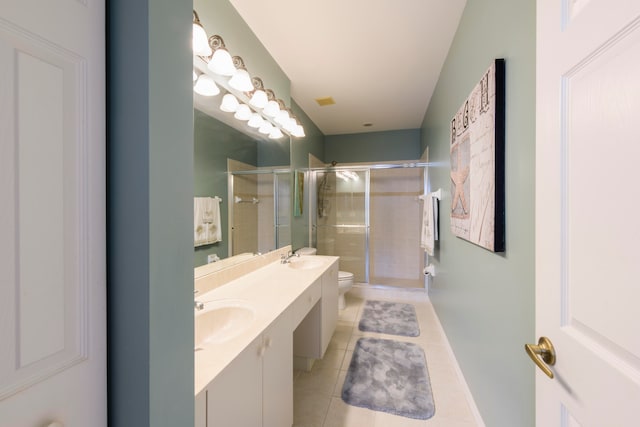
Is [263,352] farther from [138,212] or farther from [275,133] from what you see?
[275,133]

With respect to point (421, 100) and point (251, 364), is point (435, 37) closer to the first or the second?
point (421, 100)

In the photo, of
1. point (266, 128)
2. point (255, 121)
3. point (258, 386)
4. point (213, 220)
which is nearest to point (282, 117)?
point (266, 128)

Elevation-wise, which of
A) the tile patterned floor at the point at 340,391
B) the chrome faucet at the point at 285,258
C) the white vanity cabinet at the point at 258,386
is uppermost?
the chrome faucet at the point at 285,258

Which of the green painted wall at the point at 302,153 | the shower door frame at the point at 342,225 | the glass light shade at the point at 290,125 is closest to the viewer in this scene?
the glass light shade at the point at 290,125

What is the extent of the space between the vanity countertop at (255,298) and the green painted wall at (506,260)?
0.98 meters

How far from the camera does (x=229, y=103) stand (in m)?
1.67

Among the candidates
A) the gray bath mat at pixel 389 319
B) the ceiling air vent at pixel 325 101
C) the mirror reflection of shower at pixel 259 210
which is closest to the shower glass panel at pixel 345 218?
the gray bath mat at pixel 389 319

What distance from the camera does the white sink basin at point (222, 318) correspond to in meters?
1.17

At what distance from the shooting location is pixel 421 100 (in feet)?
10.0

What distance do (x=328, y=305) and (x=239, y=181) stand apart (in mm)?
1208

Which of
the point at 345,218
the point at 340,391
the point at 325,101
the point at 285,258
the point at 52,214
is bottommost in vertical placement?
the point at 340,391

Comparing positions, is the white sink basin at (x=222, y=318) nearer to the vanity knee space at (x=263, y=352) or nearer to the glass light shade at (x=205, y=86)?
the vanity knee space at (x=263, y=352)
